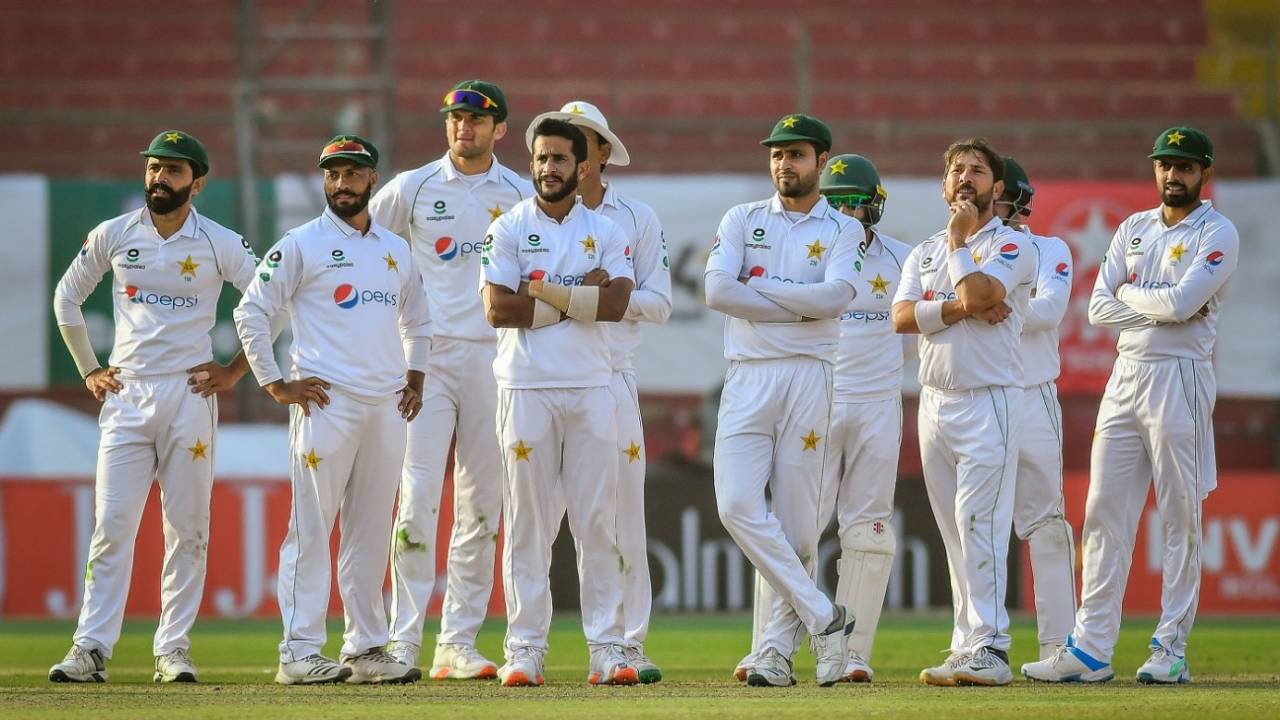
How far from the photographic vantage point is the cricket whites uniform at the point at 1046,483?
7.18 meters

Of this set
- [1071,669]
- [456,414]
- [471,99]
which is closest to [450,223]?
[471,99]

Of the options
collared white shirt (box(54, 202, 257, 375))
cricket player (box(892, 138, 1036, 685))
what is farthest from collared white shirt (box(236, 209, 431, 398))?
cricket player (box(892, 138, 1036, 685))

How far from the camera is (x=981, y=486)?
6.80 meters

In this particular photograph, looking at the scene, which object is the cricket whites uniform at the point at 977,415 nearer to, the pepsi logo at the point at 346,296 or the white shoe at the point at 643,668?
the white shoe at the point at 643,668

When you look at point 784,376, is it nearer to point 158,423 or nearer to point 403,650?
point 403,650

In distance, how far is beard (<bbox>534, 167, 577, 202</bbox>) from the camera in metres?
6.62

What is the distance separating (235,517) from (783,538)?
239 inches

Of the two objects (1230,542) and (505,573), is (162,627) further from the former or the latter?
(1230,542)

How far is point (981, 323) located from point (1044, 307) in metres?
0.37

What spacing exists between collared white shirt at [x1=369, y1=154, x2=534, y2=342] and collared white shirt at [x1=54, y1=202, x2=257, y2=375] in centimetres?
68

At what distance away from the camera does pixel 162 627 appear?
278 inches

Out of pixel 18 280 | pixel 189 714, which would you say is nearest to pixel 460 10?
pixel 18 280

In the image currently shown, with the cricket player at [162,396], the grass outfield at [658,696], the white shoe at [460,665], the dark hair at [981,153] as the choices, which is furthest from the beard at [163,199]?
the dark hair at [981,153]

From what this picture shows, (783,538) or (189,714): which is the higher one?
(783,538)
